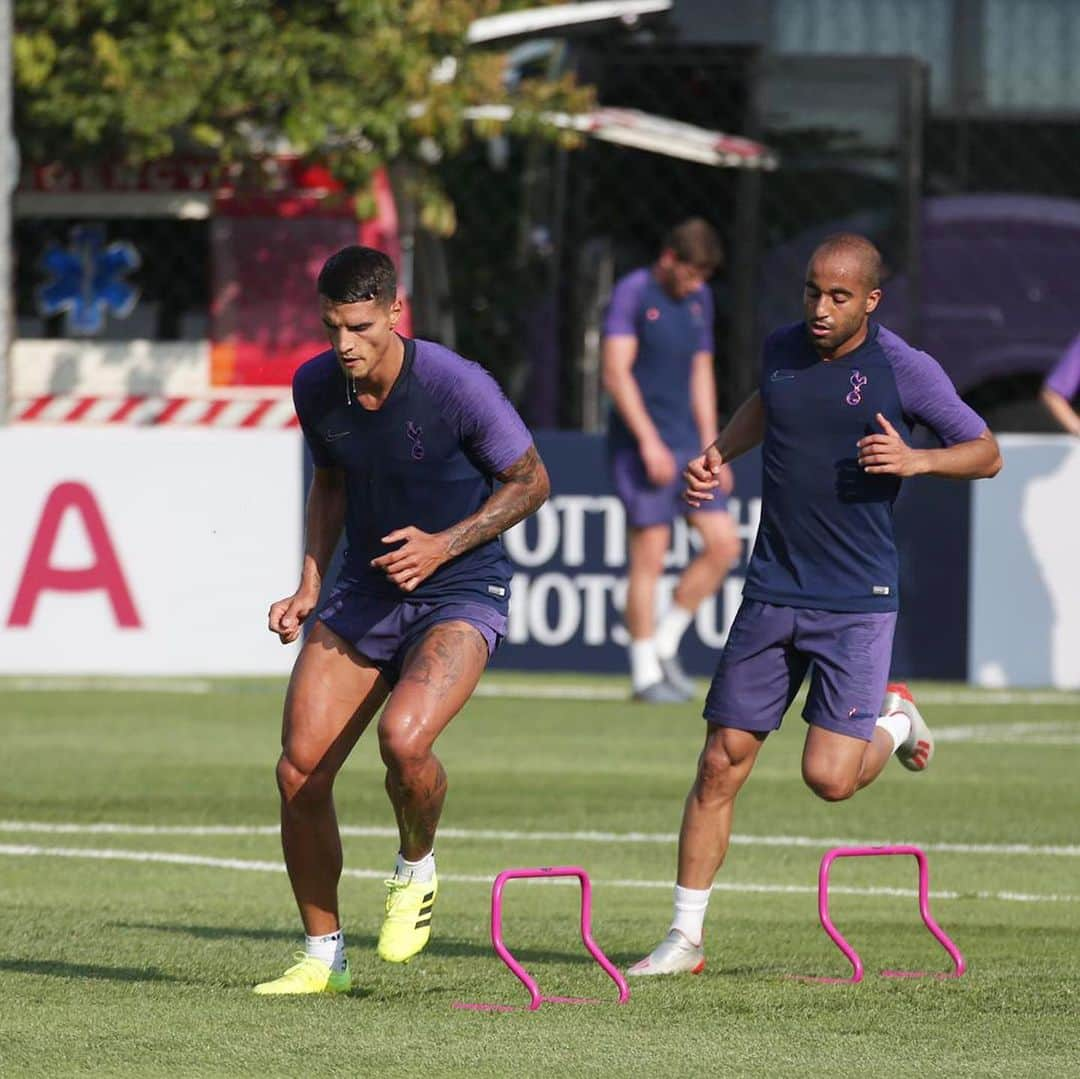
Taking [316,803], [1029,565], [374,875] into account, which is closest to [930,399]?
[316,803]

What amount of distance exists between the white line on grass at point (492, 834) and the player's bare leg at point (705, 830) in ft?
A: 8.54

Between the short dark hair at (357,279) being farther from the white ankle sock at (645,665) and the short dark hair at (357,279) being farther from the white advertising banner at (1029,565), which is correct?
the white advertising banner at (1029,565)

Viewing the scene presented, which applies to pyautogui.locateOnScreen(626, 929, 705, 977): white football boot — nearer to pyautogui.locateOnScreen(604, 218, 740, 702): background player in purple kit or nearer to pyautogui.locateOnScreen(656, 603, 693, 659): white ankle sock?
pyautogui.locateOnScreen(604, 218, 740, 702): background player in purple kit

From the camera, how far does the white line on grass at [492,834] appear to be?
10.1 meters

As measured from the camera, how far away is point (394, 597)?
24.0 feet

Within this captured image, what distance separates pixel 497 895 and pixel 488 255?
1609 cm

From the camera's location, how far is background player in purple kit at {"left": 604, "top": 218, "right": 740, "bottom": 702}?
47.0 feet

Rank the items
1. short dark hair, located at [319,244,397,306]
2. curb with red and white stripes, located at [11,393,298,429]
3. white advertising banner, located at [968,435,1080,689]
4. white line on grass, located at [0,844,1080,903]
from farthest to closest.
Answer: curb with red and white stripes, located at [11,393,298,429] → white advertising banner, located at [968,435,1080,689] → white line on grass, located at [0,844,1080,903] → short dark hair, located at [319,244,397,306]

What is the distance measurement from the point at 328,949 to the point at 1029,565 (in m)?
8.95

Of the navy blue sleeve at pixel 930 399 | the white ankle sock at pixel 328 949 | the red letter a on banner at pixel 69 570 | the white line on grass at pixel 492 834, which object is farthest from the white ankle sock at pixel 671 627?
the white ankle sock at pixel 328 949

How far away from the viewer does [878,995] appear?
23.4 feet

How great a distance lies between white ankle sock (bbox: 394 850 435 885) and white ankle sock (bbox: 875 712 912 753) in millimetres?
1437

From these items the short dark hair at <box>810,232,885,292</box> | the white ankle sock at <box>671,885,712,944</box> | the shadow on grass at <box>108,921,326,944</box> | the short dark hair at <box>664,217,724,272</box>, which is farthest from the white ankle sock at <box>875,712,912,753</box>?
the short dark hair at <box>664,217,724,272</box>

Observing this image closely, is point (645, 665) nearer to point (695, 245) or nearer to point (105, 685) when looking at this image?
point (695, 245)
